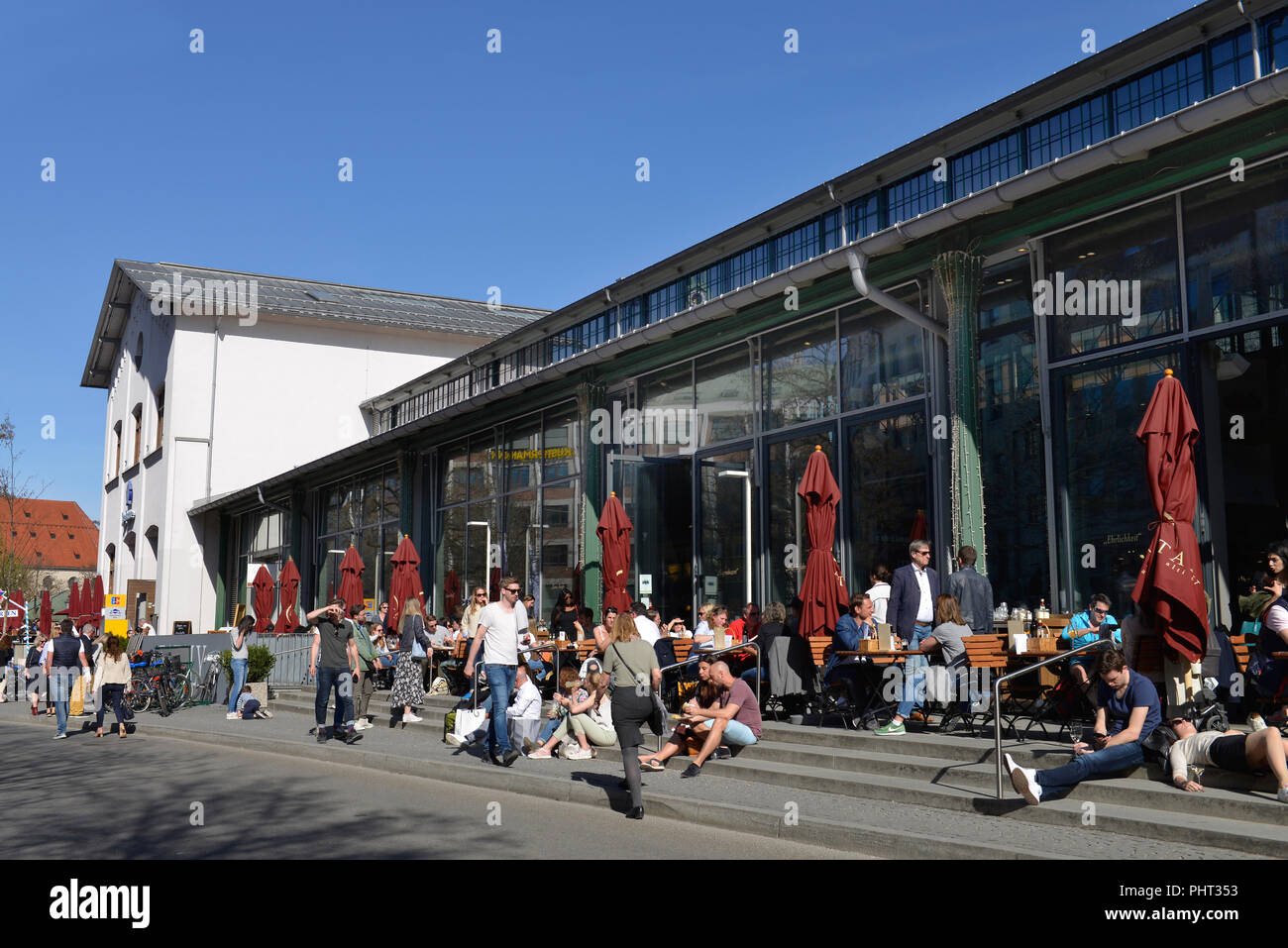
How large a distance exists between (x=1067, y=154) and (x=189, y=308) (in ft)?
119

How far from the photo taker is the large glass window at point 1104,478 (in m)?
11.6

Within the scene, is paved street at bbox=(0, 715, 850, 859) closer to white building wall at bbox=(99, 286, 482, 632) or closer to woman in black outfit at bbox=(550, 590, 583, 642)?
woman in black outfit at bbox=(550, 590, 583, 642)

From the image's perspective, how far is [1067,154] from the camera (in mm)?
11953

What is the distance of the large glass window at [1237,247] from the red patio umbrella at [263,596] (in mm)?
28514

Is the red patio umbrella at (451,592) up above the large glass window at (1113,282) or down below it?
below

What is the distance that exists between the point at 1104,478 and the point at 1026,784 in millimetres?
4923

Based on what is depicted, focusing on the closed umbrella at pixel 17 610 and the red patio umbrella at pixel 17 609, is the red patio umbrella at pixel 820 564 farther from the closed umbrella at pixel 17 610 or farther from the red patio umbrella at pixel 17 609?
the red patio umbrella at pixel 17 609

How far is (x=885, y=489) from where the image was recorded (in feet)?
48.3

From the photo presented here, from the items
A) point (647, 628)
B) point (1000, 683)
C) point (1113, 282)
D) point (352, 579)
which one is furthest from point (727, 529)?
point (352, 579)

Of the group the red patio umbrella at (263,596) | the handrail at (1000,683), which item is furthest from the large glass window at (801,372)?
the red patio umbrella at (263,596)

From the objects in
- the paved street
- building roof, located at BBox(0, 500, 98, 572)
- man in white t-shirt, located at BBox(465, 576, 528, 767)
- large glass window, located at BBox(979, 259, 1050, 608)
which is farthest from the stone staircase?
building roof, located at BBox(0, 500, 98, 572)

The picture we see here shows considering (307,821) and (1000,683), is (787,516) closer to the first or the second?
(1000,683)

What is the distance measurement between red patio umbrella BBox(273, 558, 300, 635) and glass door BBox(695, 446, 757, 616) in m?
17.5

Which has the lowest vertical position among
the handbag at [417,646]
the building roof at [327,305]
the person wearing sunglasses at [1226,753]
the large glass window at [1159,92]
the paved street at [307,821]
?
the paved street at [307,821]
